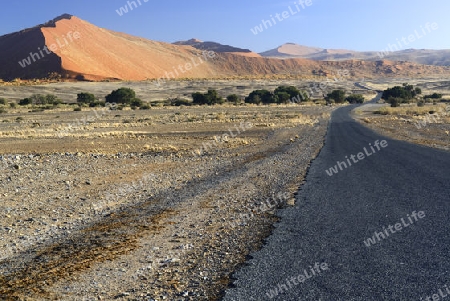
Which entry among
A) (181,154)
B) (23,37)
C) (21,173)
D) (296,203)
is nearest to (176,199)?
(296,203)

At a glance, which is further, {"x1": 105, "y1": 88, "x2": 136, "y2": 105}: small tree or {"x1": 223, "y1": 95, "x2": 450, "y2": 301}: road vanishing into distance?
{"x1": 105, "y1": 88, "x2": 136, "y2": 105}: small tree

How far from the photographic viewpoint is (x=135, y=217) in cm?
973

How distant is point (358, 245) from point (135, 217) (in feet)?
16.9

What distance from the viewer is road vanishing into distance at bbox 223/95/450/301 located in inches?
217

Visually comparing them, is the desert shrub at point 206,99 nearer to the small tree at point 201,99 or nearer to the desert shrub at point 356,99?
the small tree at point 201,99

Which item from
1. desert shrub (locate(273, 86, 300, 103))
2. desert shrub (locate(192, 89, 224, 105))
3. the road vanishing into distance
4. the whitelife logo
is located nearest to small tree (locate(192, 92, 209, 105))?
desert shrub (locate(192, 89, 224, 105))

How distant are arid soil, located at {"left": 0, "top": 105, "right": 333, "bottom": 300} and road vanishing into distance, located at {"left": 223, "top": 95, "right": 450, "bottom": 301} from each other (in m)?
0.54

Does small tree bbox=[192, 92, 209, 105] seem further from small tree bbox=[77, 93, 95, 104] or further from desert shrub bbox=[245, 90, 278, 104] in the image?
small tree bbox=[77, 93, 95, 104]

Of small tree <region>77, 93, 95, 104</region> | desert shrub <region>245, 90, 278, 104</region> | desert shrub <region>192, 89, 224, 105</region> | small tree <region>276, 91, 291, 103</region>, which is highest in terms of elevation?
small tree <region>77, 93, 95, 104</region>

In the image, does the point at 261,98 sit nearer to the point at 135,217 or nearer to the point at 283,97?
the point at 283,97

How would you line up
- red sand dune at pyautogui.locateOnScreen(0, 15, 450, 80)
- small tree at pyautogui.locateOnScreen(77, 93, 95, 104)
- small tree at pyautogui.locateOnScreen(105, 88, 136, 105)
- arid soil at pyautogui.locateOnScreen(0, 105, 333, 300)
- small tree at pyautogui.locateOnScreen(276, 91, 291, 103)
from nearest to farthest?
arid soil at pyautogui.locateOnScreen(0, 105, 333, 300) < small tree at pyautogui.locateOnScreen(77, 93, 95, 104) < small tree at pyautogui.locateOnScreen(105, 88, 136, 105) < small tree at pyautogui.locateOnScreen(276, 91, 291, 103) < red sand dune at pyautogui.locateOnScreen(0, 15, 450, 80)

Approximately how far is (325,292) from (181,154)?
53.8 feet

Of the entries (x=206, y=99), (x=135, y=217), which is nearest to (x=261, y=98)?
(x=206, y=99)

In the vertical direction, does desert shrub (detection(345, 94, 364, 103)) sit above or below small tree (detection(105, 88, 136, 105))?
below
